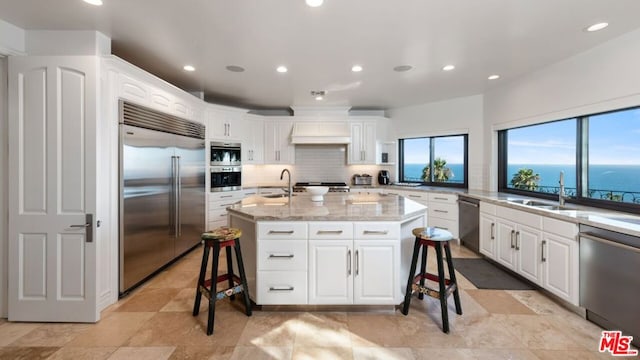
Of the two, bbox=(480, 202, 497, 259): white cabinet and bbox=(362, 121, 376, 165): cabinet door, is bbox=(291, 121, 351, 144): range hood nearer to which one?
bbox=(362, 121, 376, 165): cabinet door

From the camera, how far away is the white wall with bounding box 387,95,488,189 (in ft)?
16.0

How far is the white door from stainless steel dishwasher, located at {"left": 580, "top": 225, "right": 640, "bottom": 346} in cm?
422

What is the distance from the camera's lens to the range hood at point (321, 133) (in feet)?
18.2

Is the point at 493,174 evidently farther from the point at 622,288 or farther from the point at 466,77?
the point at 622,288

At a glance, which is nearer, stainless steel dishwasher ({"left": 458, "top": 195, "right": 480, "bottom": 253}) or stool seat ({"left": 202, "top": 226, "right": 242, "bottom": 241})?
stool seat ({"left": 202, "top": 226, "right": 242, "bottom": 241})

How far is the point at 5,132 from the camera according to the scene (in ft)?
7.77

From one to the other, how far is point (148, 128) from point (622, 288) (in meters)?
4.51

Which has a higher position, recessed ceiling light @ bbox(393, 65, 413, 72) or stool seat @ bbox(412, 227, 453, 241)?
recessed ceiling light @ bbox(393, 65, 413, 72)

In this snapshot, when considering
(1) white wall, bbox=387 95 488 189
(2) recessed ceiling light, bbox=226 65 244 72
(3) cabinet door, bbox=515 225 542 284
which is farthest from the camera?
(1) white wall, bbox=387 95 488 189

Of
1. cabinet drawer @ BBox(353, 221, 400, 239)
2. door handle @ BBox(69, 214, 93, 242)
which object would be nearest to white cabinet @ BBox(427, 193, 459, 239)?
cabinet drawer @ BBox(353, 221, 400, 239)

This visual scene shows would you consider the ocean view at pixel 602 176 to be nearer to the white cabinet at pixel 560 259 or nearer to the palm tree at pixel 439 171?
the white cabinet at pixel 560 259

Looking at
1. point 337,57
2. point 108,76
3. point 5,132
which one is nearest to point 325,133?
point 337,57

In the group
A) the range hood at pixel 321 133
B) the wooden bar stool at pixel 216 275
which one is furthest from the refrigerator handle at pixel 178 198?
the range hood at pixel 321 133

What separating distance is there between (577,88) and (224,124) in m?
5.02
